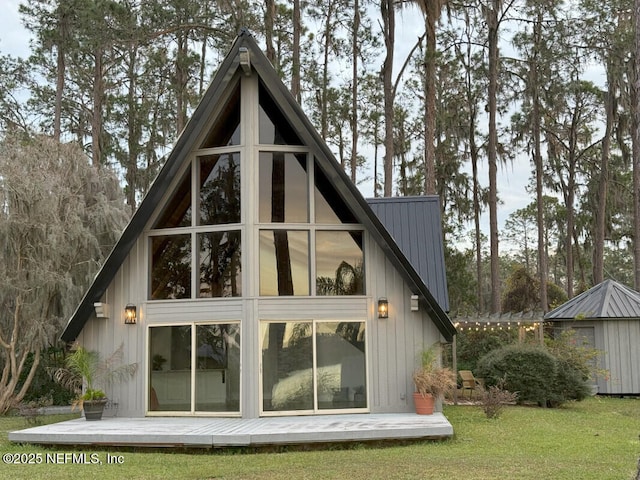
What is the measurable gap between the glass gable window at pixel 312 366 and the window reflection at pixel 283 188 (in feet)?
5.70

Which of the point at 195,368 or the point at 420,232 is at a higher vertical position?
the point at 420,232

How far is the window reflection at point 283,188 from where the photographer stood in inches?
415

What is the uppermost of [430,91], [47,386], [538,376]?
[430,91]

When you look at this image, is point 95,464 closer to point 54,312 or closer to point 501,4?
point 54,312

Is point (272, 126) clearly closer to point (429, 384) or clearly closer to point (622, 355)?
point (429, 384)

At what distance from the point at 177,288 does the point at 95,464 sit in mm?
3562

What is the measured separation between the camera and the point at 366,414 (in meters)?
10.1

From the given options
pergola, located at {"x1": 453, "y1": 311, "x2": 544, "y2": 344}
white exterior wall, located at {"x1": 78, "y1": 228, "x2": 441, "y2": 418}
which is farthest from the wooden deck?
pergola, located at {"x1": 453, "y1": 311, "x2": 544, "y2": 344}

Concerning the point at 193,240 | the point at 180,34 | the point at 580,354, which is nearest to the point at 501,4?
the point at 180,34

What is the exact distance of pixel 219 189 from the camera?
10633mm

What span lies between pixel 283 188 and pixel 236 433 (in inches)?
163

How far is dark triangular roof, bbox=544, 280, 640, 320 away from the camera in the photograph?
15289 millimetres

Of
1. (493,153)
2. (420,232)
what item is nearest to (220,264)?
(420,232)

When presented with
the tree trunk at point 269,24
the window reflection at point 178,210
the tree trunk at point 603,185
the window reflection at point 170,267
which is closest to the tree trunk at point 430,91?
the tree trunk at point 269,24
